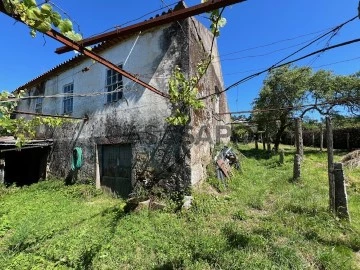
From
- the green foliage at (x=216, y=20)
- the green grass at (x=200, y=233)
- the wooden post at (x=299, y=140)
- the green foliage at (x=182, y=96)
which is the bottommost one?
the green grass at (x=200, y=233)

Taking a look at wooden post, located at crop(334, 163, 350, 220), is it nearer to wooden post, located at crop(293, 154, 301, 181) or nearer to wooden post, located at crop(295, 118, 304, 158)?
wooden post, located at crop(293, 154, 301, 181)

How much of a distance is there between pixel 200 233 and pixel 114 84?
6.64 metres

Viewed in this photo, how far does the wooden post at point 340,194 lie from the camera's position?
6.31 m

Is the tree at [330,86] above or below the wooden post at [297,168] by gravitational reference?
above

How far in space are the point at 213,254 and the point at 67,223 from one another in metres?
4.47

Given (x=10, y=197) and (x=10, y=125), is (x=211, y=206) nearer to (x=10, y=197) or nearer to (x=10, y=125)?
(x=10, y=125)

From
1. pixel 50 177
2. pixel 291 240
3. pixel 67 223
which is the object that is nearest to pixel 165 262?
pixel 291 240

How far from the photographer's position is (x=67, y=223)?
24.2 ft

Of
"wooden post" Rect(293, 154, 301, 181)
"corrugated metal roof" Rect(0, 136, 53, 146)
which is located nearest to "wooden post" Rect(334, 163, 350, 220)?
"wooden post" Rect(293, 154, 301, 181)

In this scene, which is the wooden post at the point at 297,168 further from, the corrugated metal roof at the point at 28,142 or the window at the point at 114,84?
the corrugated metal roof at the point at 28,142

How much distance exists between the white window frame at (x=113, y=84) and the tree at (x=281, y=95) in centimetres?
1090

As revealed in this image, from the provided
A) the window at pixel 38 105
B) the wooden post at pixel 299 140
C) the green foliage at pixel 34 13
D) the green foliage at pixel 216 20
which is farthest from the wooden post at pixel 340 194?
the window at pixel 38 105

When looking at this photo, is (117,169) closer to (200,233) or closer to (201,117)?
(201,117)

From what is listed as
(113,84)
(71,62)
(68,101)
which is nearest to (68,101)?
(68,101)
